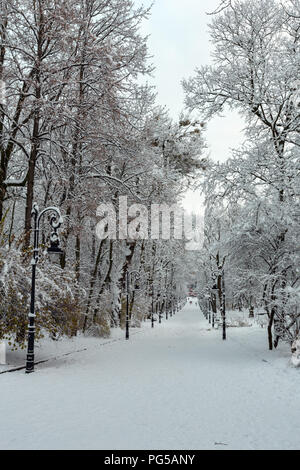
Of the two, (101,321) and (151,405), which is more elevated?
(151,405)

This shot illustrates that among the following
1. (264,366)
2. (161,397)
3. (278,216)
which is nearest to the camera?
(161,397)

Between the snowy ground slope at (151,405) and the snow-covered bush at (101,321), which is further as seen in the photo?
the snow-covered bush at (101,321)

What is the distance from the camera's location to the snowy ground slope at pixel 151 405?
5.77 meters

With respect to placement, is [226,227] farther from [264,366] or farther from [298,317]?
[264,366]

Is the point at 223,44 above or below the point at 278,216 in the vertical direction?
above

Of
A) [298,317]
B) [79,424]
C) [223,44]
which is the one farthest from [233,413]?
[223,44]

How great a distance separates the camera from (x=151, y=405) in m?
7.96

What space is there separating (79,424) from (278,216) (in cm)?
1092

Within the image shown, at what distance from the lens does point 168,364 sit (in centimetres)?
1391

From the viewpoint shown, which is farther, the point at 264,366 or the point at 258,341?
the point at 258,341

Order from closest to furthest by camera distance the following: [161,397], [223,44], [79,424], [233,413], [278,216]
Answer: [79,424] < [233,413] < [161,397] < [278,216] < [223,44]

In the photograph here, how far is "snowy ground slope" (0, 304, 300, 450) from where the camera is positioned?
18.9 ft

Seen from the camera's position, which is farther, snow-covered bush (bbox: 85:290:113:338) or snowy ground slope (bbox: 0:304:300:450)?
snow-covered bush (bbox: 85:290:113:338)

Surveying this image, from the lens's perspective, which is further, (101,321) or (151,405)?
(101,321)
